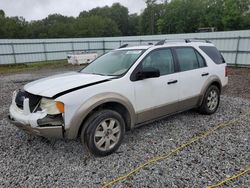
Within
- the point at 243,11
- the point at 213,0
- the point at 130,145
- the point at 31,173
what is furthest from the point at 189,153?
the point at 213,0

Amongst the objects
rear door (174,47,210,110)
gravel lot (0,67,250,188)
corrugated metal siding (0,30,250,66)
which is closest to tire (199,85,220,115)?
rear door (174,47,210,110)

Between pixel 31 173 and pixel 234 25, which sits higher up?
pixel 234 25

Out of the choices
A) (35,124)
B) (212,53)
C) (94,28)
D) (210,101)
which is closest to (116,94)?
(35,124)

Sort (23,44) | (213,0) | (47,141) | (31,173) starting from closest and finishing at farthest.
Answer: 1. (31,173)
2. (47,141)
3. (23,44)
4. (213,0)

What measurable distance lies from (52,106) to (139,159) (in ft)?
4.78

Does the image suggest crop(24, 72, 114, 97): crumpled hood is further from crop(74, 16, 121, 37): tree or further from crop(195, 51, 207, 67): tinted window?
crop(74, 16, 121, 37): tree

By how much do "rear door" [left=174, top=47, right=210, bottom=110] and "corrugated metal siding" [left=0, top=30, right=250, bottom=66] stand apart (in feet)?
31.8

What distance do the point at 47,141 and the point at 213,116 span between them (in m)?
3.58

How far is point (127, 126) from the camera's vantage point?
10.4ft

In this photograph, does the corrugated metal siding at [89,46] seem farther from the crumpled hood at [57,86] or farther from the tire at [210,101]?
the crumpled hood at [57,86]

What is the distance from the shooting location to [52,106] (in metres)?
2.57

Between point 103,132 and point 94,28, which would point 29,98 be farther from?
point 94,28

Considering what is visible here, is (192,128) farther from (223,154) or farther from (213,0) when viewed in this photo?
(213,0)

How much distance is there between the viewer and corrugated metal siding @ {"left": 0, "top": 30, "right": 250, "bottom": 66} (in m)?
12.1
